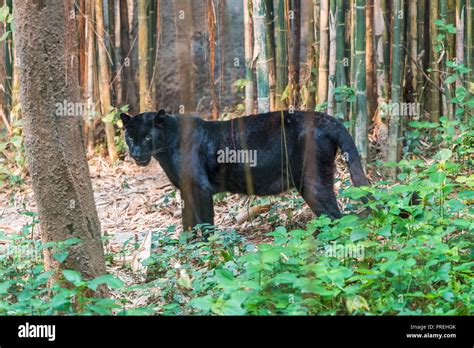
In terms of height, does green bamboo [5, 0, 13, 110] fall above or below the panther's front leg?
above

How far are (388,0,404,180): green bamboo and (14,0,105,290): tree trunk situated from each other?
4323 millimetres

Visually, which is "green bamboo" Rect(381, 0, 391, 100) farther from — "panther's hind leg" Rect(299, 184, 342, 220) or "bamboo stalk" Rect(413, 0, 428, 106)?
"panther's hind leg" Rect(299, 184, 342, 220)

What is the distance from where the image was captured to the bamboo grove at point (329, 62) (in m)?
8.47

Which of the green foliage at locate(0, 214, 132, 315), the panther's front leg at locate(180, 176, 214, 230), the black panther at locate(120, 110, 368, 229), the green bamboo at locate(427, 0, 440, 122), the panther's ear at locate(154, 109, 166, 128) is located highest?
the green bamboo at locate(427, 0, 440, 122)

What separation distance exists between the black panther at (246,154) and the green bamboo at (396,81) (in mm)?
1455

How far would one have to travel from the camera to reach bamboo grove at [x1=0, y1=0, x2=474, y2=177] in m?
8.47

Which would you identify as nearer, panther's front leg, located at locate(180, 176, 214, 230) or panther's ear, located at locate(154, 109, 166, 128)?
panther's front leg, located at locate(180, 176, 214, 230)

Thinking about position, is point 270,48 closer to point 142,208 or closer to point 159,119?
point 159,119

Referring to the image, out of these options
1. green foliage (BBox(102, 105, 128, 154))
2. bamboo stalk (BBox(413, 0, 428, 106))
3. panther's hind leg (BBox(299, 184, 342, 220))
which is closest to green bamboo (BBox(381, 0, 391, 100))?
bamboo stalk (BBox(413, 0, 428, 106))

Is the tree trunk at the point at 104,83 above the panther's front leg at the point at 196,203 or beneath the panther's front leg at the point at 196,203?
above

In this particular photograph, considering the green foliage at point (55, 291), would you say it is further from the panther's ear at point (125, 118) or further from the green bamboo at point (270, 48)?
the green bamboo at point (270, 48)

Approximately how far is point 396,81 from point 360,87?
648 millimetres

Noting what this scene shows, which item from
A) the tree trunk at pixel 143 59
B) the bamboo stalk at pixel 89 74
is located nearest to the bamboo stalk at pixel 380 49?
the tree trunk at pixel 143 59

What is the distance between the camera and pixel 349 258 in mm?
5406
